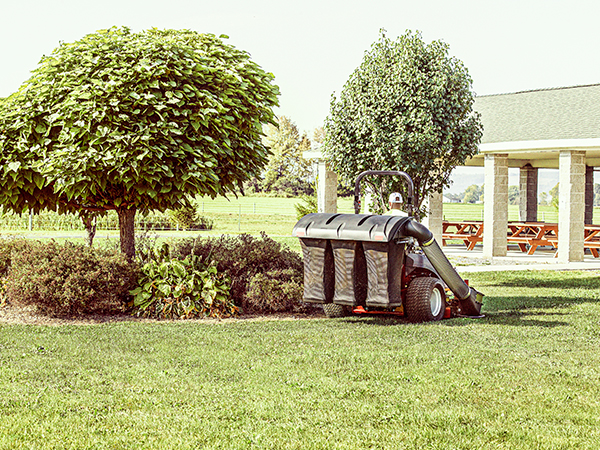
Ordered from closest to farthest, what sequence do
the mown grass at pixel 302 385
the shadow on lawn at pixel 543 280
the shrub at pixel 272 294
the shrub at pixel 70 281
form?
the mown grass at pixel 302 385 < the shrub at pixel 70 281 < the shrub at pixel 272 294 < the shadow on lawn at pixel 543 280

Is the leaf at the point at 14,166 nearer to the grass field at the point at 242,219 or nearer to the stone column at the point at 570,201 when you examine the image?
the grass field at the point at 242,219

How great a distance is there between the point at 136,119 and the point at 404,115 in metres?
5.30

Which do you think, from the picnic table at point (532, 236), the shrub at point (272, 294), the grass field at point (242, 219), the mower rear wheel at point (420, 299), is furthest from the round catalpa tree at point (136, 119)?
the picnic table at point (532, 236)

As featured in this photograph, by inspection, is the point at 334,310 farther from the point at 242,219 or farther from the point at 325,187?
the point at 242,219

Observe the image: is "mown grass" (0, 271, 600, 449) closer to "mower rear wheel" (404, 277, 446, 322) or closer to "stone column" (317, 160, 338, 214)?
"mower rear wheel" (404, 277, 446, 322)

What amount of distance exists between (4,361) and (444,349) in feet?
14.8

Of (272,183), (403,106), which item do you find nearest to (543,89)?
(403,106)

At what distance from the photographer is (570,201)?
66.1 feet

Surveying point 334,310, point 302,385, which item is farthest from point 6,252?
point 302,385

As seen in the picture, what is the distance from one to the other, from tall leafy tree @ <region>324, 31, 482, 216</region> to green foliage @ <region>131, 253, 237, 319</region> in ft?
15.0

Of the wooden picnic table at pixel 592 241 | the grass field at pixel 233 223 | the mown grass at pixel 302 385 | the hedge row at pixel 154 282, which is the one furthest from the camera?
the grass field at pixel 233 223

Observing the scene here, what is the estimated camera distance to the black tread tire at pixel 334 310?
9.89 metres

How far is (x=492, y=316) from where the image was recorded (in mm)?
10312

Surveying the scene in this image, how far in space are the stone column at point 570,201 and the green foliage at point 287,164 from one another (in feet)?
169
